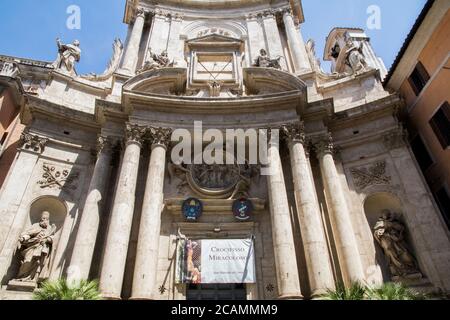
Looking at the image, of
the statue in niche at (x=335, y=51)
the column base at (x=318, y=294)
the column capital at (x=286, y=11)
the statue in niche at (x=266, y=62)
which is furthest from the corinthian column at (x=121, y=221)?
the statue in niche at (x=335, y=51)

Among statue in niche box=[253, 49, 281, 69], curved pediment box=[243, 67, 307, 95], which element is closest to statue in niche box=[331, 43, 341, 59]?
statue in niche box=[253, 49, 281, 69]

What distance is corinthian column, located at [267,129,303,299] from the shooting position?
513 inches

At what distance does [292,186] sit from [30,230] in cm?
1272

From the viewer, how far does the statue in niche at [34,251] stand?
14000 millimetres

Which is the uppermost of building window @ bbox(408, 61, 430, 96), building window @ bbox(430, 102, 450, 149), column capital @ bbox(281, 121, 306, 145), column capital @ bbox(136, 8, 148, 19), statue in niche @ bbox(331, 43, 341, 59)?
statue in niche @ bbox(331, 43, 341, 59)

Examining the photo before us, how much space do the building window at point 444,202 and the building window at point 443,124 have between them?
88.4 inches

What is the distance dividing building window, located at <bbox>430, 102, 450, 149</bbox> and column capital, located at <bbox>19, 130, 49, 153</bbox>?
65.4 feet

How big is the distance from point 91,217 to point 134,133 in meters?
4.62

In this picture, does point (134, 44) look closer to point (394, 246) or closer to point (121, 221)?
point (121, 221)

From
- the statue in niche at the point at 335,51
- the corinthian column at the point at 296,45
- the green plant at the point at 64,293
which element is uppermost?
the statue in niche at the point at 335,51

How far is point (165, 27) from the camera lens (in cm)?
2656

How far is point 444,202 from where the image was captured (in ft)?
52.1

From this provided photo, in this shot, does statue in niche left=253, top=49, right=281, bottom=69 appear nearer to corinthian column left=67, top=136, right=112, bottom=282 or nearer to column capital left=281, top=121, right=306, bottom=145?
column capital left=281, top=121, right=306, bottom=145

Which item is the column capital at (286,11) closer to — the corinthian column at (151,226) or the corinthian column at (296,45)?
the corinthian column at (296,45)
